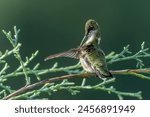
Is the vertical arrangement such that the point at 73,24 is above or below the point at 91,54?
below

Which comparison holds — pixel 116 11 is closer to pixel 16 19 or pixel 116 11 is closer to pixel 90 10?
pixel 90 10

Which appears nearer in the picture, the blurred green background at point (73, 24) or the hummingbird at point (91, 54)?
the hummingbird at point (91, 54)

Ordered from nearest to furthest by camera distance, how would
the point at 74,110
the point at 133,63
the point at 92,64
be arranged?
the point at 92,64 → the point at 74,110 → the point at 133,63

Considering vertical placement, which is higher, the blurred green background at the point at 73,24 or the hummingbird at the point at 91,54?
the hummingbird at the point at 91,54

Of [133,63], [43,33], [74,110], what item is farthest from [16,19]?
[74,110]
